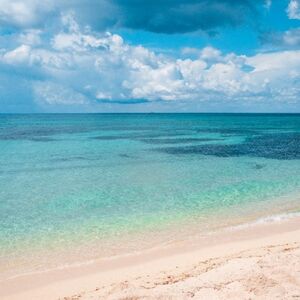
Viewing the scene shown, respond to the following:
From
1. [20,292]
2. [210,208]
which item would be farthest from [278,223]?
[20,292]

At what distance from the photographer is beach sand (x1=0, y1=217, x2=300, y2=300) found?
8688mm

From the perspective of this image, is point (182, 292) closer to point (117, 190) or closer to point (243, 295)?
point (243, 295)

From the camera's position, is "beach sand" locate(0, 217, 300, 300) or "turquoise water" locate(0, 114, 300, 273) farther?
"turquoise water" locate(0, 114, 300, 273)

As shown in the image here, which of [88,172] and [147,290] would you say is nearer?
[147,290]

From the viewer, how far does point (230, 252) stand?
12.5 meters

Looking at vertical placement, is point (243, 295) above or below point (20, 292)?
Result: above

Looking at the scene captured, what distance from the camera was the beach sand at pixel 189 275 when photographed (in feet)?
28.5

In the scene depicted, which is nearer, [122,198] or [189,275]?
[189,275]

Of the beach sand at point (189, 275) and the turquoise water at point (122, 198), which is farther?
the turquoise water at point (122, 198)

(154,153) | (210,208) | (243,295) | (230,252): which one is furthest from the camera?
(154,153)

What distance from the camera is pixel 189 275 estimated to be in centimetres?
1016

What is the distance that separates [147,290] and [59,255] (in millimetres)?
4560

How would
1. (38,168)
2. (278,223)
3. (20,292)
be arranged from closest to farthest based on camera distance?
(20,292) → (278,223) → (38,168)

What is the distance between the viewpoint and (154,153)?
129 feet
